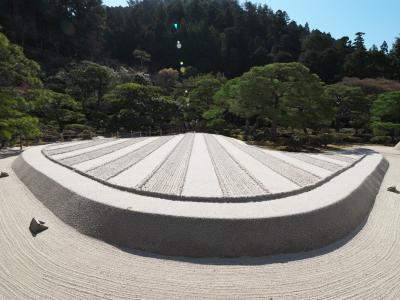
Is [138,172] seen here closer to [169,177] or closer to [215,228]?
[169,177]

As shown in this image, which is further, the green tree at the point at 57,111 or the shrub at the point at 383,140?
the shrub at the point at 383,140

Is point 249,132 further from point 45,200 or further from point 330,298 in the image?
point 330,298

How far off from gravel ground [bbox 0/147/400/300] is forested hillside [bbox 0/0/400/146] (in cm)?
979

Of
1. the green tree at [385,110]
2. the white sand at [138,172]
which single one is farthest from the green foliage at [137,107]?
the green tree at [385,110]

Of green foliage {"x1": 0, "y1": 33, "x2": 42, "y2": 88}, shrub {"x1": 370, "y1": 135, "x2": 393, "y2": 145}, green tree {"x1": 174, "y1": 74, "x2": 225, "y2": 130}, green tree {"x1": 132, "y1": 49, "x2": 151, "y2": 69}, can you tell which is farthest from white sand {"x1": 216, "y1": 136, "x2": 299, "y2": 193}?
green tree {"x1": 132, "y1": 49, "x2": 151, "y2": 69}

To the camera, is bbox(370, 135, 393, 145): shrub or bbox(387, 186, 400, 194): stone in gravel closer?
bbox(387, 186, 400, 194): stone in gravel

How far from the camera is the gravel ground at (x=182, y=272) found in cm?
404

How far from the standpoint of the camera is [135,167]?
970cm

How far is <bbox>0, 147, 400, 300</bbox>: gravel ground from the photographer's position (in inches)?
159

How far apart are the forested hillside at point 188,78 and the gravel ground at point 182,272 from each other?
32.1 ft

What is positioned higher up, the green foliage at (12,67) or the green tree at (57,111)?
the green foliage at (12,67)

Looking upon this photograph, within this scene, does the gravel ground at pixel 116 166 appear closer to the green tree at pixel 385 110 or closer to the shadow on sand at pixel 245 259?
the shadow on sand at pixel 245 259

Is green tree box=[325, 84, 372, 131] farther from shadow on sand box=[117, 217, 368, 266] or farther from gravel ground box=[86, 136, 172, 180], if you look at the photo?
shadow on sand box=[117, 217, 368, 266]

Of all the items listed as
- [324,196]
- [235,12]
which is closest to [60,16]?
[235,12]
